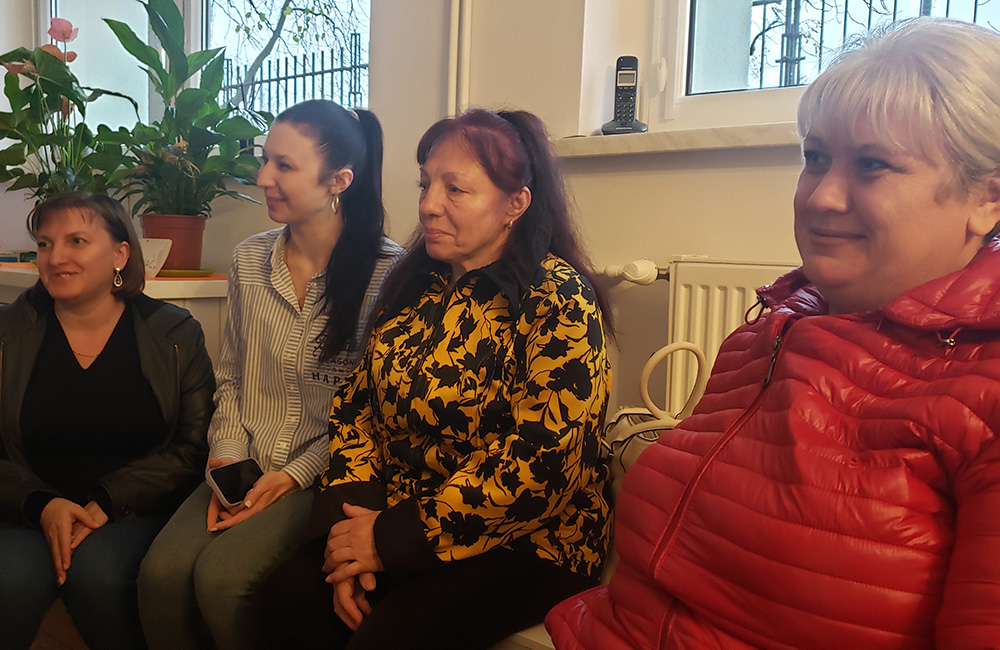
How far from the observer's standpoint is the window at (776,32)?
166 cm

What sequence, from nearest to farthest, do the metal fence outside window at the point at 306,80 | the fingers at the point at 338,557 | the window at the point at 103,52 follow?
the fingers at the point at 338,557
the metal fence outside window at the point at 306,80
the window at the point at 103,52

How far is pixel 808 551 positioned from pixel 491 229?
0.78 meters

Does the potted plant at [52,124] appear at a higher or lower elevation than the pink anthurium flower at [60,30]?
lower

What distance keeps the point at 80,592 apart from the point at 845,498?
1322 millimetres

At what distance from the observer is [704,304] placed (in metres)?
1.63

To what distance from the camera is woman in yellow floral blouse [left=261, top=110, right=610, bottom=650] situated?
3.94ft

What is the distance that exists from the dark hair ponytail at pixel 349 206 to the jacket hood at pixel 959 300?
107 centimetres

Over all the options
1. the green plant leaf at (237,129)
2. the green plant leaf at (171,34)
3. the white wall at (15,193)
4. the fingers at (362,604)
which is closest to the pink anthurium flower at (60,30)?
the green plant leaf at (171,34)

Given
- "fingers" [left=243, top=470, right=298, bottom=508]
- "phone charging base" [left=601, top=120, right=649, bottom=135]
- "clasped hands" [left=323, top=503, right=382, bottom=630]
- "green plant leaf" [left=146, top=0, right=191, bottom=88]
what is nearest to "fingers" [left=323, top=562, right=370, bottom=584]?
"clasped hands" [left=323, top=503, right=382, bottom=630]

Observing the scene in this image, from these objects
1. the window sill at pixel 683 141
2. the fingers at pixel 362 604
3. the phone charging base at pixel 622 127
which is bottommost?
the fingers at pixel 362 604

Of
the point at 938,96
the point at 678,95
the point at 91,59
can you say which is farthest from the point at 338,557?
the point at 91,59

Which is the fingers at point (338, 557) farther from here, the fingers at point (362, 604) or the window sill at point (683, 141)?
the window sill at point (683, 141)

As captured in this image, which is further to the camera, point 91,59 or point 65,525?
point 91,59

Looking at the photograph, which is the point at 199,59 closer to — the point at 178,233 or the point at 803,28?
the point at 178,233
